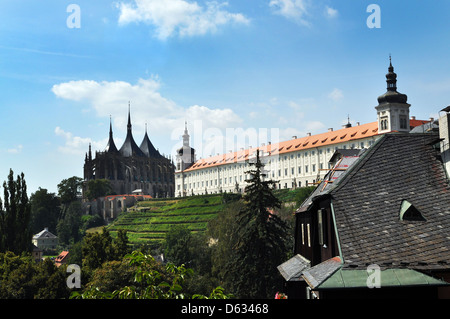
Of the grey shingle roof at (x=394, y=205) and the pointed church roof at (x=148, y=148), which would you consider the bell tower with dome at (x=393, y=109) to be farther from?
the pointed church roof at (x=148, y=148)

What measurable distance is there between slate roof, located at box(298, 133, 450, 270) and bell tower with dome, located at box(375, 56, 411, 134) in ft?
294

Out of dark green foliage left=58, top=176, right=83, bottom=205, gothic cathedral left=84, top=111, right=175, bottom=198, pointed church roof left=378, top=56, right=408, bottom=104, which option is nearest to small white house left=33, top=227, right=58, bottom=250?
dark green foliage left=58, top=176, right=83, bottom=205

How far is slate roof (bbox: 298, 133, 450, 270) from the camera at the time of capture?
11.1 meters

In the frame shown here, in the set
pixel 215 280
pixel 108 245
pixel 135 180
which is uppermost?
pixel 135 180

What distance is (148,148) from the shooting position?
607 feet

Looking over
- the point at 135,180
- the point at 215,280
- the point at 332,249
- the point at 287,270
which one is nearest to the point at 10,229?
the point at 215,280

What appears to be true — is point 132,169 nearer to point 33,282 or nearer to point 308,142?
point 308,142

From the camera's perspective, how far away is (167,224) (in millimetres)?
110375

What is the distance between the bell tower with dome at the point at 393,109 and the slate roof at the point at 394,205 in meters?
89.7

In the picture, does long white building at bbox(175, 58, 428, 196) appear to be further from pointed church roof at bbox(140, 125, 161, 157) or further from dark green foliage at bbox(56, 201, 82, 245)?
dark green foliage at bbox(56, 201, 82, 245)
